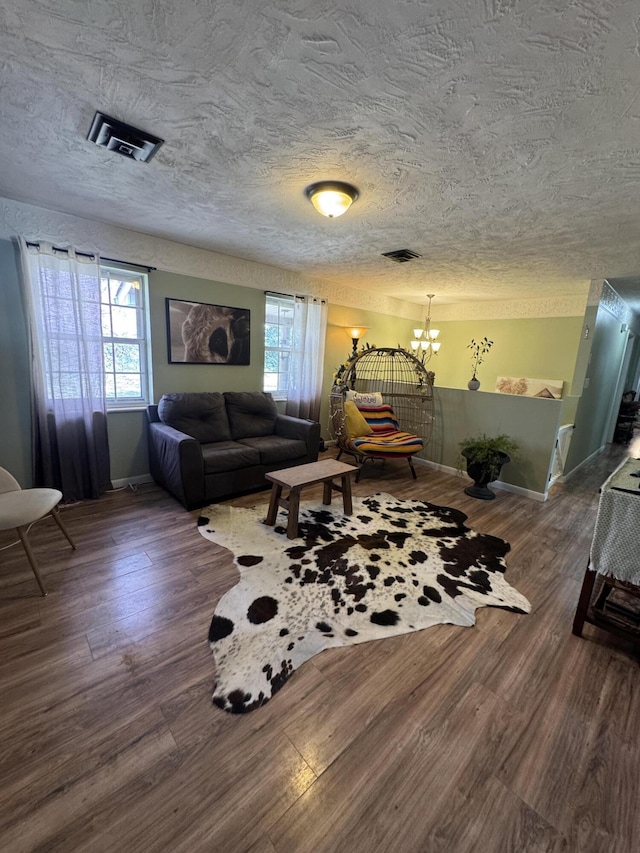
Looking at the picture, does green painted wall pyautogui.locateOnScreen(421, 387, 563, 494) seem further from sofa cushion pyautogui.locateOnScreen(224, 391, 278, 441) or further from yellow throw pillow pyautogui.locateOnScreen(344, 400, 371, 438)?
sofa cushion pyautogui.locateOnScreen(224, 391, 278, 441)

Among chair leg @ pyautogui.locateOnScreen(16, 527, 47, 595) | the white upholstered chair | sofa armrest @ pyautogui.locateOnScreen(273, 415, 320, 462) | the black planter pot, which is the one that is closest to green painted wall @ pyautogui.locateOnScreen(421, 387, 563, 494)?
the black planter pot

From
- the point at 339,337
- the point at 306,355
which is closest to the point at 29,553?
the point at 306,355

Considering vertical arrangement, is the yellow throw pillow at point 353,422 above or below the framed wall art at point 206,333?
below

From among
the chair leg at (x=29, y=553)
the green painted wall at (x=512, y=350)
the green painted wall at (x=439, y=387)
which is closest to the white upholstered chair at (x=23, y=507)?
the chair leg at (x=29, y=553)

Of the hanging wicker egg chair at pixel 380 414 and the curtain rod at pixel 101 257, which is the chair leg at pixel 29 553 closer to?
the curtain rod at pixel 101 257

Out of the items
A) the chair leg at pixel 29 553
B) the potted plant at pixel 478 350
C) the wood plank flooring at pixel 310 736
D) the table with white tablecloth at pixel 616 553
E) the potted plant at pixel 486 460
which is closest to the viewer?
the wood plank flooring at pixel 310 736

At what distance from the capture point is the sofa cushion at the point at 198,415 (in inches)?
132

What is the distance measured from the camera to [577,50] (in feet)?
3.71

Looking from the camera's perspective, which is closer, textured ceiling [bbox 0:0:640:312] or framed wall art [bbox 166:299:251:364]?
textured ceiling [bbox 0:0:640:312]

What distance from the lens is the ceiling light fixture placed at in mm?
2111

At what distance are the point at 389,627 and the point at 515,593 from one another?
2.96 feet

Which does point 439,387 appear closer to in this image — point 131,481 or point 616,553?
point 616,553

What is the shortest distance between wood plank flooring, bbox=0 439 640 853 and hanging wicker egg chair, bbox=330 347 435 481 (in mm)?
2060

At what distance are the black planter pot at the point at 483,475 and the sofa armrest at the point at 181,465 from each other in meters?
2.71
